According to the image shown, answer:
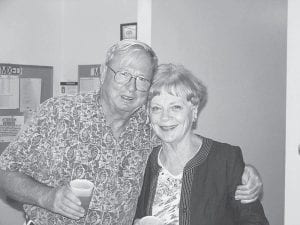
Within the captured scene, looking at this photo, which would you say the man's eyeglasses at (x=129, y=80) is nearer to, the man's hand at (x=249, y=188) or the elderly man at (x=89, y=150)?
A: the elderly man at (x=89, y=150)

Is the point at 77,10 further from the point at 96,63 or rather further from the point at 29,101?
the point at 29,101

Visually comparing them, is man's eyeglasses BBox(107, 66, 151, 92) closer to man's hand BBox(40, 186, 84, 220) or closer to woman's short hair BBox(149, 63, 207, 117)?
woman's short hair BBox(149, 63, 207, 117)

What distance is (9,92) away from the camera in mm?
3559

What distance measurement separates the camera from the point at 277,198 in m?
3.33

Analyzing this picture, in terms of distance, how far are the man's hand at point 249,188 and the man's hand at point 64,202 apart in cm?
65

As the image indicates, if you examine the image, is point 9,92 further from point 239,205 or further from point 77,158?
point 239,205

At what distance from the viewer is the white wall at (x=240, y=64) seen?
2455 mm

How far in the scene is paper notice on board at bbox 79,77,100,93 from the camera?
12.7 feet

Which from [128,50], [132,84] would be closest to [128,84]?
[132,84]

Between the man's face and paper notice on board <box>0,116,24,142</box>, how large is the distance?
6.49 ft

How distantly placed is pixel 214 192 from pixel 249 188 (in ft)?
0.48
